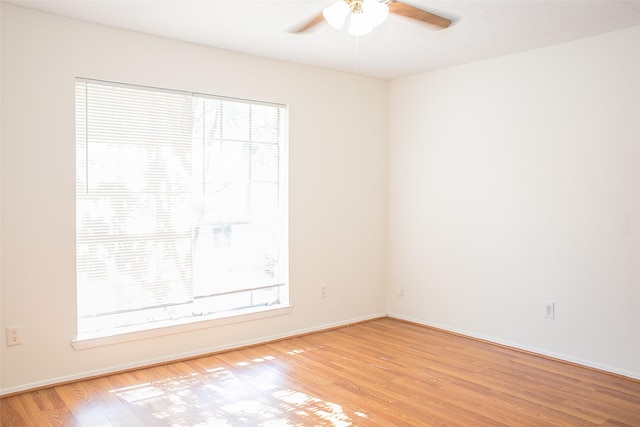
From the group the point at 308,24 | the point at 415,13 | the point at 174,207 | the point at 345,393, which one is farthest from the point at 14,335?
the point at 415,13

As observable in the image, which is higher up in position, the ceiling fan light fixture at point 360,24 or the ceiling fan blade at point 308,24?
the ceiling fan blade at point 308,24

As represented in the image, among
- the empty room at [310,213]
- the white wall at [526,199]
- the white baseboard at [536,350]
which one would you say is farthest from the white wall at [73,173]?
the white baseboard at [536,350]

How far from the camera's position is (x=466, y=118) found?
454cm

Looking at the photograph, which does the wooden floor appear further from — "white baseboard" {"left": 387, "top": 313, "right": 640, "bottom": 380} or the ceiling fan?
the ceiling fan

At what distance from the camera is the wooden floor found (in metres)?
2.85

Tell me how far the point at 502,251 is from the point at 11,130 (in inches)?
150

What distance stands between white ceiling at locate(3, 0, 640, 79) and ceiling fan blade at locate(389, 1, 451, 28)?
0.18 m

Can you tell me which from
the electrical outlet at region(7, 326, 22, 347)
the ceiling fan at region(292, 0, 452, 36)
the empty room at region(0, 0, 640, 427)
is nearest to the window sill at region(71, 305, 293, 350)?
the empty room at region(0, 0, 640, 427)

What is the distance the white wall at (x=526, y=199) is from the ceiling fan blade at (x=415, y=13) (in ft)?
4.83

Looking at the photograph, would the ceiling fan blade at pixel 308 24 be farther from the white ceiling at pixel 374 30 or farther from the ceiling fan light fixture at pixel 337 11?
the ceiling fan light fixture at pixel 337 11

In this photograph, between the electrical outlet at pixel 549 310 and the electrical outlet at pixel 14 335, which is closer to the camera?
the electrical outlet at pixel 14 335

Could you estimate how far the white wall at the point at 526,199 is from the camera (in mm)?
3576

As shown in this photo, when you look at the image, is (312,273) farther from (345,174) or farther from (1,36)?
(1,36)

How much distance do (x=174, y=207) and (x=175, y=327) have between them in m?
0.92
